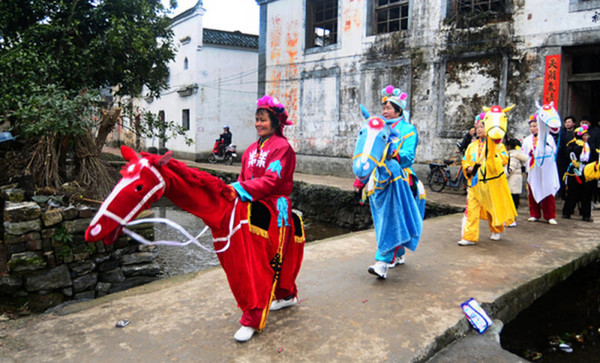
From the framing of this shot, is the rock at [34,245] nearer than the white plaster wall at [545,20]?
Yes

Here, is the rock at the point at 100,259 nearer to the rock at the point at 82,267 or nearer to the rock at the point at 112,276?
the rock at the point at 82,267

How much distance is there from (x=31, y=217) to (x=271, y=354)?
4086 mm

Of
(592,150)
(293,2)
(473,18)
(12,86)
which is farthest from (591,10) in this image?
(12,86)

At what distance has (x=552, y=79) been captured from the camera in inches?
335

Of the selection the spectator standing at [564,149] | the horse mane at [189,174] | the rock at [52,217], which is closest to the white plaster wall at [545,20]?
the spectator standing at [564,149]

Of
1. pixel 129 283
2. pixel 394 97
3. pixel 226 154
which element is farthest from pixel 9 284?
pixel 226 154

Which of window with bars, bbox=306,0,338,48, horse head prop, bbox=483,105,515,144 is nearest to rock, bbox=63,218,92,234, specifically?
horse head prop, bbox=483,105,515,144

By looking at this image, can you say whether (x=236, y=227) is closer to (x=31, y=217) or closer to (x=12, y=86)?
(x=31, y=217)

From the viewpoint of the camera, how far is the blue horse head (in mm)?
3416

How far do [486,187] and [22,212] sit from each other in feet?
18.4

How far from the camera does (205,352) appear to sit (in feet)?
8.25

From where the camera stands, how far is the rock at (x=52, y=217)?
203 inches

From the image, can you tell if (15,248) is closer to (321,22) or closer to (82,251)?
(82,251)

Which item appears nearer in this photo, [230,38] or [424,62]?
[424,62]
